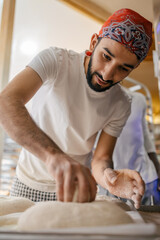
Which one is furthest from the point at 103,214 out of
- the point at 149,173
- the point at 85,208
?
the point at 149,173

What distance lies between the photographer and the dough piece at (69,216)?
1.51 feet

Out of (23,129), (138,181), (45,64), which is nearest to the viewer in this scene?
(23,129)

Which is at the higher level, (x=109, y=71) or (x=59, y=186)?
(x=109, y=71)

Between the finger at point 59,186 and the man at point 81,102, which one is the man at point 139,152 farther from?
the finger at point 59,186

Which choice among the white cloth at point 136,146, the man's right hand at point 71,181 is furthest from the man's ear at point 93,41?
the white cloth at point 136,146

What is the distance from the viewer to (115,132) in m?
1.37

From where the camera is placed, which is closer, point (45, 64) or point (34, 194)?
point (45, 64)

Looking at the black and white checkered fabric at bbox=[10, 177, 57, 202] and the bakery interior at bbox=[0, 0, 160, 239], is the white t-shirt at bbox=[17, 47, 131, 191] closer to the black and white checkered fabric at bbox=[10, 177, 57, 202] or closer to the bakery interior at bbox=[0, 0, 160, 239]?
the black and white checkered fabric at bbox=[10, 177, 57, 202]

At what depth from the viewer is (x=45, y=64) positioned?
1.05m

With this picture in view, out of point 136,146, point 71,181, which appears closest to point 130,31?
point 71,181

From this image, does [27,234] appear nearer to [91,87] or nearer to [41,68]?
[41,68]

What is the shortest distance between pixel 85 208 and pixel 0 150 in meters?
0.90

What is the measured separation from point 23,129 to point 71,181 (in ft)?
0.93

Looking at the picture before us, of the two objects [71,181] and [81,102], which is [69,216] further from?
[81,102]
